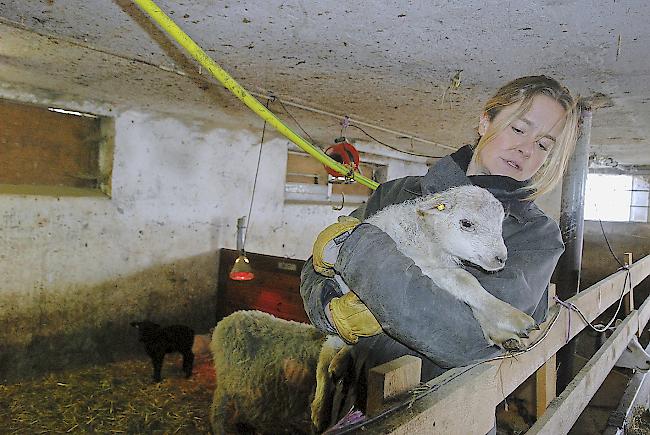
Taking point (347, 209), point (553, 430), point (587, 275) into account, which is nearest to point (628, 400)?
point (553, 430)

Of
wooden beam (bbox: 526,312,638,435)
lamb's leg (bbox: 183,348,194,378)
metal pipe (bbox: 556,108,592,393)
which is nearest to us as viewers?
wooden beam (bbox: 526,312,638,435)

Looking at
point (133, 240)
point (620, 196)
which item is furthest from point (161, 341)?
point (620, 196)

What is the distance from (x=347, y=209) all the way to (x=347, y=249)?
23.2 feet

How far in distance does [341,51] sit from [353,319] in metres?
1.82

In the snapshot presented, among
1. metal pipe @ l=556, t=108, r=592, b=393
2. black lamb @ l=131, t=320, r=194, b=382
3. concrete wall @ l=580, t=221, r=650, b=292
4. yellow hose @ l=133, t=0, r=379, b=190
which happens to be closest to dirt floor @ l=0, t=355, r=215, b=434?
black lamb @ l=131, t=320, r=194, b=382

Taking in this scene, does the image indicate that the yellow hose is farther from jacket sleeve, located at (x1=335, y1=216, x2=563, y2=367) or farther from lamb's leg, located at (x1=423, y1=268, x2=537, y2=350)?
lamb's leg, located at (x1=423, y1=268, x2=537, y2=350)

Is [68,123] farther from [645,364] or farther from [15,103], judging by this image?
[645,364]

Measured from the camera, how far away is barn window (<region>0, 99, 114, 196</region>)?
186 inches

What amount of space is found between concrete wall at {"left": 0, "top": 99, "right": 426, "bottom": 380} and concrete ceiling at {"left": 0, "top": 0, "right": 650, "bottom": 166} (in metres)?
1.05

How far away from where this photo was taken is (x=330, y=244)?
1.82 meters

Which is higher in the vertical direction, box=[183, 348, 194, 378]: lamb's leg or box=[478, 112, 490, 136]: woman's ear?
box=[478, 112, 490, 136]: woman's ear

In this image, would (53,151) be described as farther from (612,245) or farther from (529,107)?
(612,245)

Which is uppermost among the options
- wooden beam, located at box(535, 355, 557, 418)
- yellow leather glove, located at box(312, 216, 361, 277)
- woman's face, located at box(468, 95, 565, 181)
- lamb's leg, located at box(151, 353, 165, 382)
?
woman's face, located at box(468, 95, 565, 181)

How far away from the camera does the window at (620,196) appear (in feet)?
37.4
